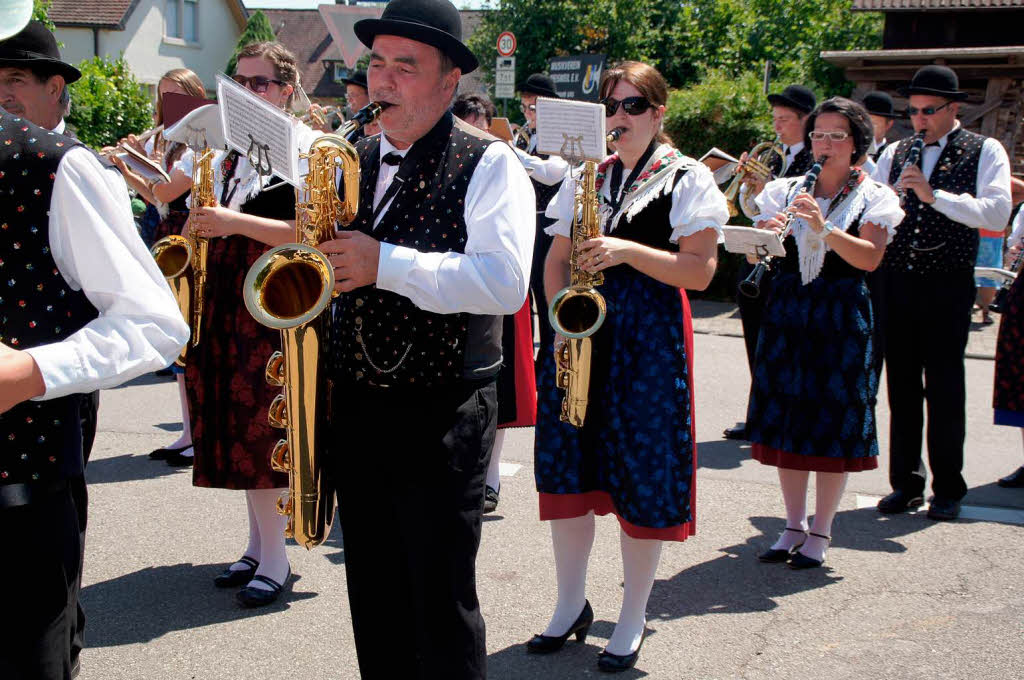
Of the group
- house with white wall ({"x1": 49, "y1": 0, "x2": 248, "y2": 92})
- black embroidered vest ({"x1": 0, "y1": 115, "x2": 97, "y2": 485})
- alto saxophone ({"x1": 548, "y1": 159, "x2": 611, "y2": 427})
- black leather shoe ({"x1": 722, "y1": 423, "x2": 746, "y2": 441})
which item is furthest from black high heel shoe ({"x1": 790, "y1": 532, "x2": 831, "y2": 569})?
house with white wall ({"x1": 49, "y1": 0, "x2": 248, "y2": 92})

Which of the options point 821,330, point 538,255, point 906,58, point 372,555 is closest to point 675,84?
point 906,58

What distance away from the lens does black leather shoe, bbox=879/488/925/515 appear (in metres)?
5.10

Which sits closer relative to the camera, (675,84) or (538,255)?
(538,255)

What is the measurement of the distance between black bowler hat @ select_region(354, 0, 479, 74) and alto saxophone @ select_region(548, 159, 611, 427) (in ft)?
2.93

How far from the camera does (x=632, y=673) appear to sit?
11.1 feet

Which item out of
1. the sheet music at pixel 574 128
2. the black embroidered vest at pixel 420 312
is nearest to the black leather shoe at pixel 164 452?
the sheet music at pixel 574 128

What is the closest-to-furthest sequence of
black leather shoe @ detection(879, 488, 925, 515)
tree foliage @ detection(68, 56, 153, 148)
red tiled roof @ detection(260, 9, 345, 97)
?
black leather shoe @ detection(879, 488, 925, 515) → tree foliage @ detection(68, 56, 153, 148) → red tiled roof @ detection(260, 9, 345, 97)

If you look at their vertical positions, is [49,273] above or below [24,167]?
below

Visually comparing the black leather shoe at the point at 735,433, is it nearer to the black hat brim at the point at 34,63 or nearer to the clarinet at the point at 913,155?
the clarinet at the point at 913,155

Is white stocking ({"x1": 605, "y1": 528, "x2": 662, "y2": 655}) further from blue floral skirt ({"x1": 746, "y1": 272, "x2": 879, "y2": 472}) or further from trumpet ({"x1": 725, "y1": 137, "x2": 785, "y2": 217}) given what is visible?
trumpet ({"x1": 725, "y1": 137, "x2": 785, "y2": 217})

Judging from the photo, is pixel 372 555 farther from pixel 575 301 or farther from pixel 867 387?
pixel 867 387

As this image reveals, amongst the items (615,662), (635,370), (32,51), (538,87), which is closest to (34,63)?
(32,51)

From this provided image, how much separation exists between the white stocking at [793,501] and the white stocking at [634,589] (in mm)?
1230

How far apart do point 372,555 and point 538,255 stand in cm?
446
